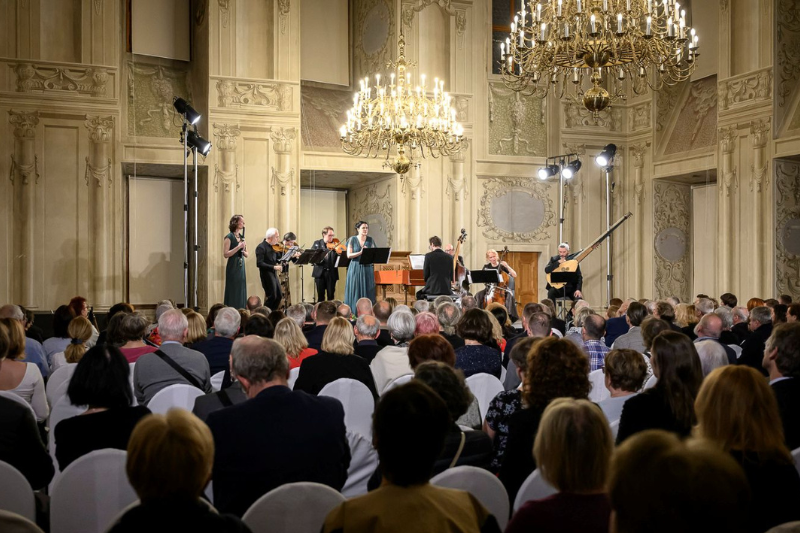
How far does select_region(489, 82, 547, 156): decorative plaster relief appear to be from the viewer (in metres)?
17.0

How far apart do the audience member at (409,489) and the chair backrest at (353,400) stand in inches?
91.9

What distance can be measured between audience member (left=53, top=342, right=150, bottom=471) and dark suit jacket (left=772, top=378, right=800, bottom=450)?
277 cm

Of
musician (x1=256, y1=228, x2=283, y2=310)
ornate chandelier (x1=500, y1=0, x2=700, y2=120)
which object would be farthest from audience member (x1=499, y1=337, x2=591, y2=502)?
musician (x1=256, y1=228, x2=283, y2=310)

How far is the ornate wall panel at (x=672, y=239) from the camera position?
17.4 metres

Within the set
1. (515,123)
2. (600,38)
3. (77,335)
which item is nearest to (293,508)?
(77,335)

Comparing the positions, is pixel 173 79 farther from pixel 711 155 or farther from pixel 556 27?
pixel 711 155

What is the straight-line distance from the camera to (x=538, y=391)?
333cm

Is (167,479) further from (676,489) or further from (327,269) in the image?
(327,269)

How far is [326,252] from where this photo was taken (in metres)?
13.3

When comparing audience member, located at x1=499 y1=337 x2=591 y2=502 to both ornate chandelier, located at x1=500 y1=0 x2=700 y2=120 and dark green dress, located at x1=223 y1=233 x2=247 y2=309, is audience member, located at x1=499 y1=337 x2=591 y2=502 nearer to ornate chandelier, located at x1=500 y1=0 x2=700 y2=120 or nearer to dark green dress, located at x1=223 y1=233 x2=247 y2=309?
Result: ornate chandelier, located at x1=500 y1=0 x2=700 y2=120

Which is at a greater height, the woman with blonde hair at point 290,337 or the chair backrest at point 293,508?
the woman with blonde hair at point 290,337

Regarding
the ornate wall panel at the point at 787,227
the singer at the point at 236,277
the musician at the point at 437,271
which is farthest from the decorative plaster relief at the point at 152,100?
the ornate wall panel at the point at 787,227

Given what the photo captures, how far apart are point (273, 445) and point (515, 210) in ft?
47.6

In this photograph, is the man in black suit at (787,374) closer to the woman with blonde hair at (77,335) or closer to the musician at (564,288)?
the woman with blonde hair at (77,335)
